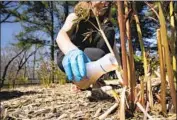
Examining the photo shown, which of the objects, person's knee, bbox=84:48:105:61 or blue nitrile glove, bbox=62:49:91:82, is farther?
person's knee, bbox=84:48:105:61

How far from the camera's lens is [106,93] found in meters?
1.04

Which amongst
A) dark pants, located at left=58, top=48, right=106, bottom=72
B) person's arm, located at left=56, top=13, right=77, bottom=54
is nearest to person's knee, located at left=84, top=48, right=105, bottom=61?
dark pants, located at left=58, top=48, right=106, bottom=72

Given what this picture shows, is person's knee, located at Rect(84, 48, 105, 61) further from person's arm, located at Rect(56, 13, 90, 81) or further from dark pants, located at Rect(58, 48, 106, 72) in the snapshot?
person's arm, located at Rect(56, 13, 90, 81)

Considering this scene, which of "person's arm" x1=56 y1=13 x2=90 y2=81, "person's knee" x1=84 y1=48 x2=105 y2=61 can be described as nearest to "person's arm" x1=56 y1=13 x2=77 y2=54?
"person's arm" x1=56 y1=13 x2=90 y2=81

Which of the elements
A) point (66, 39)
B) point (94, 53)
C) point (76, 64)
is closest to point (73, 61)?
point (76, 64)

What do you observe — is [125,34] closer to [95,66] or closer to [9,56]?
[95,66]

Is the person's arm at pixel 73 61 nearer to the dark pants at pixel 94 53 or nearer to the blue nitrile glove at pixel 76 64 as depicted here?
the blue nitrile glove at pixel 76 64

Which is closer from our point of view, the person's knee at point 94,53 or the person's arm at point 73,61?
the person's arm at point 73,61

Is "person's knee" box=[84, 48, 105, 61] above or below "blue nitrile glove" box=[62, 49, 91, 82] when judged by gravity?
above

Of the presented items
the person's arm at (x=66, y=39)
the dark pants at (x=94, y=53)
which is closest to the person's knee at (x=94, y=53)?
the dark pants at (x=94, y=53)

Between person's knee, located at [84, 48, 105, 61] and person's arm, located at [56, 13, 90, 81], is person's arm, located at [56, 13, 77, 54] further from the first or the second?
person's knee, located at [84, 48, 105, 61]

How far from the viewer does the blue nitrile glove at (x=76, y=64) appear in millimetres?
876

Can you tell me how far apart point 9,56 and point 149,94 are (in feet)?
9.09

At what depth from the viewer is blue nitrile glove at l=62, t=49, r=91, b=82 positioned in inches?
34.5
